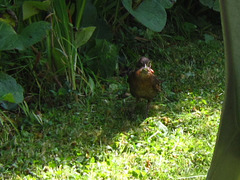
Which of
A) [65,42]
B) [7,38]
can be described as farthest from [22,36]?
[65,42]

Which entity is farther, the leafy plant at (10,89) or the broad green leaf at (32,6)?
the broad green leaf at (32,6)

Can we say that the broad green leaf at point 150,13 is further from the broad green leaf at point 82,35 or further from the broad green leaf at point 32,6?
the broad green leaf at point 32,6

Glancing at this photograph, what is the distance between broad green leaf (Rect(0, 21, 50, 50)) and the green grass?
2.01 ft

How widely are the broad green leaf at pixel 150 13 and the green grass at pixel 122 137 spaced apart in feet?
2.29

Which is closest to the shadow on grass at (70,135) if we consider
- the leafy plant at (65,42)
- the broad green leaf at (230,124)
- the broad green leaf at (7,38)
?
the leafy plant at (65,42)

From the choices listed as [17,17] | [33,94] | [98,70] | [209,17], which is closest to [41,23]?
[17,17]

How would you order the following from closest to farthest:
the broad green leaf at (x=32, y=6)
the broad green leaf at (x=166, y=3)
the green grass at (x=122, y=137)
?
the green grass at (x=122, y=137) → the broad green leaf at (x=32, y=6) → the broad green leaf at (x=166, y=3)

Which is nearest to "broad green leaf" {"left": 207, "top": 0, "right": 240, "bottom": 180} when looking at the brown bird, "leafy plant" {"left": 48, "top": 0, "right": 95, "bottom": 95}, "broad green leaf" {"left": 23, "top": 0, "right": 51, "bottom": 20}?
the brown bird

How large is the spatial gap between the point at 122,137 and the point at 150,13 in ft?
2.98

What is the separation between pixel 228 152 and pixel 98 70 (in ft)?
8.05

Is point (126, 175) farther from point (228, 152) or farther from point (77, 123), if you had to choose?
point (228, 152)

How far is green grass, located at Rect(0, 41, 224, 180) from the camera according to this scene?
2.34 meters

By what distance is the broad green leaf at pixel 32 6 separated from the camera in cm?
277

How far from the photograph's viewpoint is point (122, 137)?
2.73 metres
